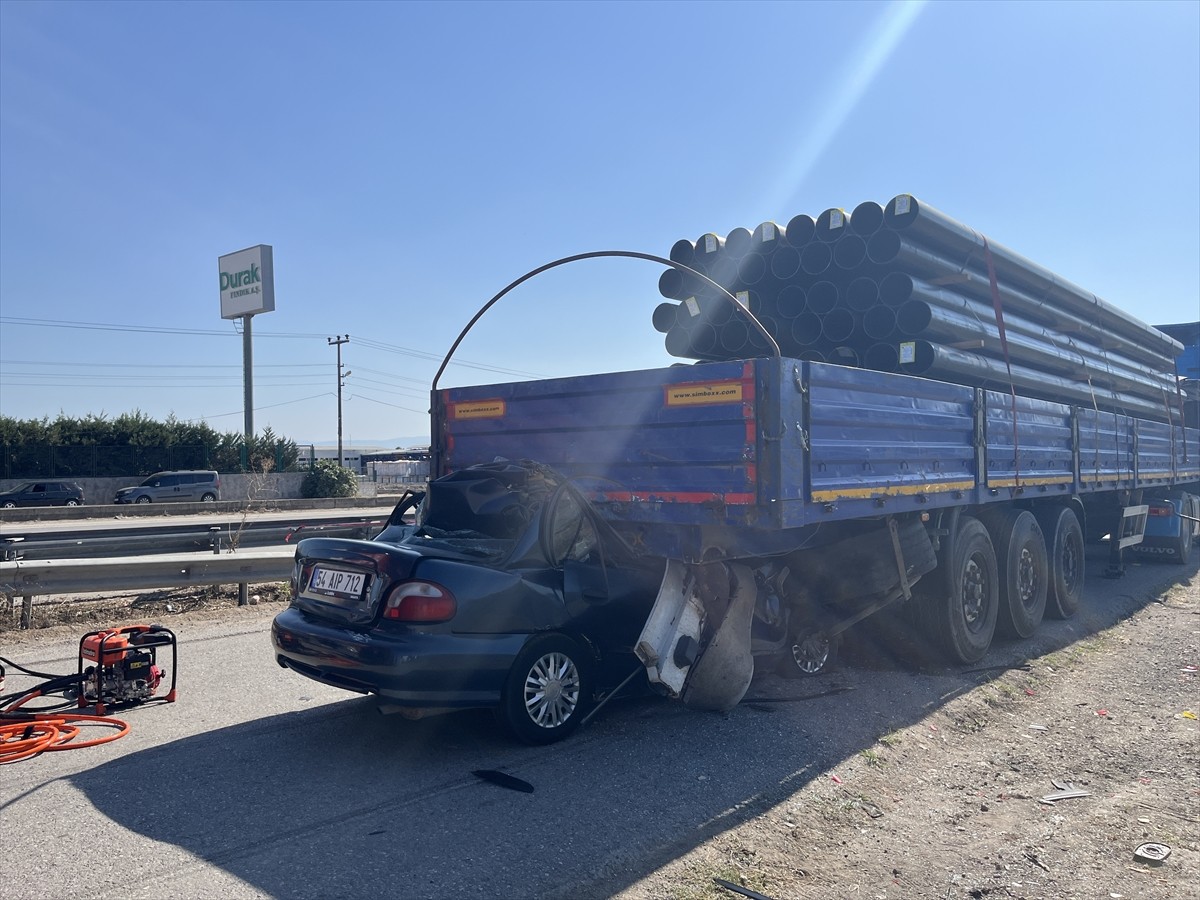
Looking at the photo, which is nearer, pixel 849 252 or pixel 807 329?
pixel 849 252

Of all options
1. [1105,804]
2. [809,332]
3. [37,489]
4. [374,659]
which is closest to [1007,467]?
[809,332]

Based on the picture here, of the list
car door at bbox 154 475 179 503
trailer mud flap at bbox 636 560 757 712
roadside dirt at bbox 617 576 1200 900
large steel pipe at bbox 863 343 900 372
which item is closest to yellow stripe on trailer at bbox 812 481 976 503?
trailer mud flap at bbox 636 560 757 712

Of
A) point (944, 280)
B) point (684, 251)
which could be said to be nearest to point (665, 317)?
point (684, 251)

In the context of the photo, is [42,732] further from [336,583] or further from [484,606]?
[484,606]

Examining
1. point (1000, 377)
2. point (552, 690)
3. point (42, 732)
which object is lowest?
point (42, 732)

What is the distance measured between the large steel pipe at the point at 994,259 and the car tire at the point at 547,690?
438cm

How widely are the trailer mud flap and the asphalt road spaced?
0.28m

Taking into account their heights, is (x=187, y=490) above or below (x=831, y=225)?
below

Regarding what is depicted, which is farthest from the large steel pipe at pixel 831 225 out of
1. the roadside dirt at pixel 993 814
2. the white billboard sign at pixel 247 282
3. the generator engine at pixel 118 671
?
the white billboard sign at pixel 247 282

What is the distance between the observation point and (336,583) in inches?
196

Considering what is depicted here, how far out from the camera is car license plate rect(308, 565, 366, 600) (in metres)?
4.84

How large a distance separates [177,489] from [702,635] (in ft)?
121

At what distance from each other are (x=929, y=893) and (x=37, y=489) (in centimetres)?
3818

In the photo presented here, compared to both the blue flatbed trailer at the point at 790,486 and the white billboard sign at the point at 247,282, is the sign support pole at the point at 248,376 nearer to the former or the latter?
the white billboard sign at the point at 247,282
